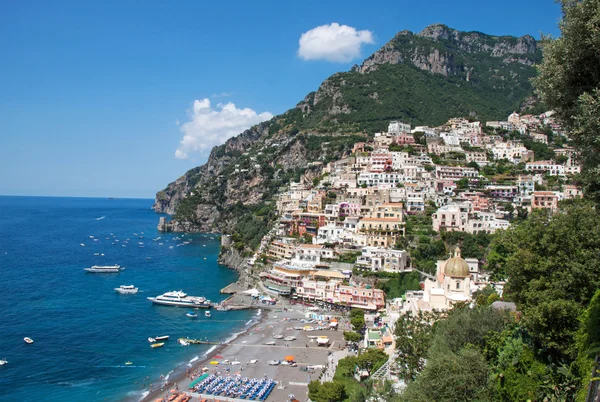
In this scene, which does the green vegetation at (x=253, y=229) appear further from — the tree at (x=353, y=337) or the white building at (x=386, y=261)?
the tree at (x=353, y=337)

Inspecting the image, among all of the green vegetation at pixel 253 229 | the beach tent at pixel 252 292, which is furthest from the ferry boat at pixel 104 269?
the beach tent at pixel 252 292

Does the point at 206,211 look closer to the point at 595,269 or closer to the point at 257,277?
the point at 257,277

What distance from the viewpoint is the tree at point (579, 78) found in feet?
26.5

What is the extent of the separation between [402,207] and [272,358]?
31.3 meters

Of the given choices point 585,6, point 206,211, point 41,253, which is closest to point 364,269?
point 585,6

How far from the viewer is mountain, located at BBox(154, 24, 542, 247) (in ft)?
375

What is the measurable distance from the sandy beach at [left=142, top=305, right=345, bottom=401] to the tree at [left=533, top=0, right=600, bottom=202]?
2517 cm

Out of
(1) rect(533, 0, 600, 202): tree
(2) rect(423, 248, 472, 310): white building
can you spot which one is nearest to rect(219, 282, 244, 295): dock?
(2) rect(423, 248, 472, 310): white building

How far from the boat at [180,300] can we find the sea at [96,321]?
1036mm

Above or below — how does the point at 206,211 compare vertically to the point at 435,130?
below

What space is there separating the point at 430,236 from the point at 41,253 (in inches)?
2682

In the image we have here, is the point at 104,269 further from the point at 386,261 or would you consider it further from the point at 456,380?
the point at 456,380

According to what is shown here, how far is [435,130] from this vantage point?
9612cm

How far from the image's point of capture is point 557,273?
13.3 metres
